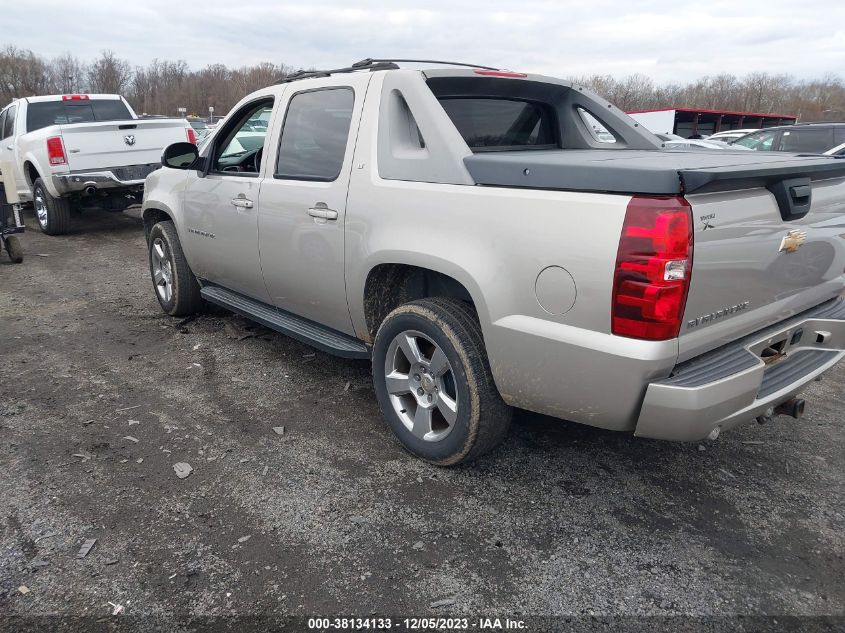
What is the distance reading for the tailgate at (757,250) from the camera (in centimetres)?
229

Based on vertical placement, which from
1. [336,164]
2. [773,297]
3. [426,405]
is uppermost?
[336,164]

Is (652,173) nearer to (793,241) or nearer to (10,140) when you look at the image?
(793,241)

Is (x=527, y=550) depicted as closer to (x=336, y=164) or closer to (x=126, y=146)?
(x=336, y=164)

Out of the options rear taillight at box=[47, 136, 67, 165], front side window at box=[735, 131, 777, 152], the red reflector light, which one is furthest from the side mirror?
front side window at box=[735, 131, 777, 152]

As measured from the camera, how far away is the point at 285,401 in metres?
4.00

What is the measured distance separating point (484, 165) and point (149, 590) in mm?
2126

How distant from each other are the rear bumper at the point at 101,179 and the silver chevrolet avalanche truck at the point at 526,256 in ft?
18.6

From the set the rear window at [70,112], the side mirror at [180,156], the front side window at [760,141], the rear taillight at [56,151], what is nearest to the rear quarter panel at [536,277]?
the side mirror at [180,156]

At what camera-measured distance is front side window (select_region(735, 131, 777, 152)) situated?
12227 millimetres

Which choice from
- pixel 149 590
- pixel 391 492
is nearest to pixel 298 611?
pixel 149 590

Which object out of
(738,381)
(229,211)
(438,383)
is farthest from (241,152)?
(738,381)

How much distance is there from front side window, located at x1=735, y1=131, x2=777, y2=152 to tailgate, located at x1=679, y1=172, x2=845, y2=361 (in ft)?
35.4

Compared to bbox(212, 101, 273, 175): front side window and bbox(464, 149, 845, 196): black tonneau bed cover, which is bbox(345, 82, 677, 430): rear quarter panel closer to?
bbox(464, 149, 845, 196): black tonneau bed cover

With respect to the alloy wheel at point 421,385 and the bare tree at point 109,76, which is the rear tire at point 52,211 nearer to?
the alloy wheel at point 421,385
